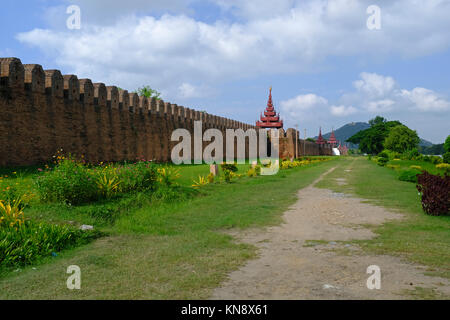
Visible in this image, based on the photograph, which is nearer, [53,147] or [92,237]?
[92,237]

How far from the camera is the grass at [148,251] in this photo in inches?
127

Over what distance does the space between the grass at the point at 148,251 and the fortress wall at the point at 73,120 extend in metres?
3.88

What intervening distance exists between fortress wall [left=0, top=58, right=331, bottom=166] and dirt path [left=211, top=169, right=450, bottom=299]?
376 inches

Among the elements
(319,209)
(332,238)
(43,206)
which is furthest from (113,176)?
(332,238)

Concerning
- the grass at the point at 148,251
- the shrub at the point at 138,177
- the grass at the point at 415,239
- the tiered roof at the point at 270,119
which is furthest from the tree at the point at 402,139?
the shrub at the point at 138,177

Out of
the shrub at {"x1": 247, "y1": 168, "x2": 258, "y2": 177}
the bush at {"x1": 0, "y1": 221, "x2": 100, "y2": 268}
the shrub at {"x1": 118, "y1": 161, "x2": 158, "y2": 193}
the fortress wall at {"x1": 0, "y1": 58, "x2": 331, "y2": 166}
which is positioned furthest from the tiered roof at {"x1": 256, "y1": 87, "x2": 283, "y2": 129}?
the bush at {"x1": 0, "y1": 221, "x2": 100, "y2": 268}

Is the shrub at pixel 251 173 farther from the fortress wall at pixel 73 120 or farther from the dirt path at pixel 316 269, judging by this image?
the dirt path at pixel 316 269

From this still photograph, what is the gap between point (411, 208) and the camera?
304 inches

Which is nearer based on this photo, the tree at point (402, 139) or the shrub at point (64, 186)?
the shrub at point (64, 186)

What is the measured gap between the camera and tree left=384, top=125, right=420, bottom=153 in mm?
46562

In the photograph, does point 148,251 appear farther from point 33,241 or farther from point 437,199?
point 437,199
